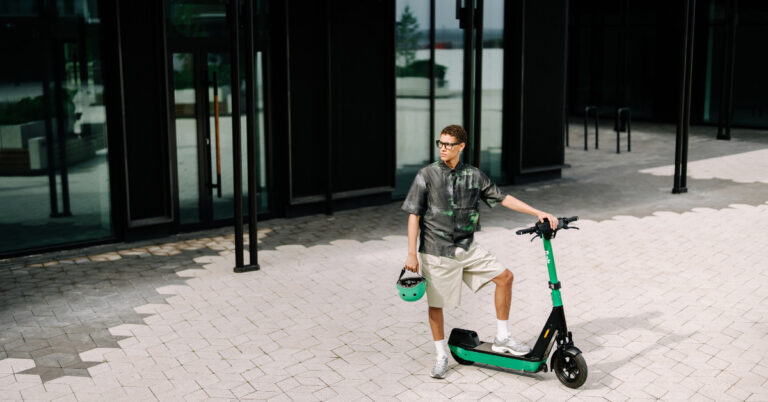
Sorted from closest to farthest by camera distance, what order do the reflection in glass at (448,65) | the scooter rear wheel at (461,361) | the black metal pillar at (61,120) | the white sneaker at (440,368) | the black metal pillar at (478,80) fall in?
1. the white sneaker at (440,368)
2. the scooter rear wheel at (461,361)
3. the black metal pillar at (61,120)
4. the black metal pillar at (478,80)
5. the reflection in glass at (448,65)

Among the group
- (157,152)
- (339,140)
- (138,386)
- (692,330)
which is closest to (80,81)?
(157,152)

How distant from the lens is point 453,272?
5.89 metres

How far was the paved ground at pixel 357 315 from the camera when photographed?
5.96 meters

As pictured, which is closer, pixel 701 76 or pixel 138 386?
pixel 138 386

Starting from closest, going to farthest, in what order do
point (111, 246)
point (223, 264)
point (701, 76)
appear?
point (223, 264) → point (111, 246) → point (701, 76)

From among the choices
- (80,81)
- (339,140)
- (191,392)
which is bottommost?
(191,392)

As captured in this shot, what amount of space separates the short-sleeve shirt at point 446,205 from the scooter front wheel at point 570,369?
40.8 inches

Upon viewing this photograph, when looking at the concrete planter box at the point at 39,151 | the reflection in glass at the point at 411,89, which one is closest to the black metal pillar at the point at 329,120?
the reflection in glass at the point at 411,89

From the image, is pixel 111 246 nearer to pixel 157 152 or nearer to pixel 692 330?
pixel 157 152

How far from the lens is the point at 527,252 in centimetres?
980

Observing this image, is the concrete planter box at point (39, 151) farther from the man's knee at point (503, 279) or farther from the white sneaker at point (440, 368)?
the man's knee at point (503, 279)

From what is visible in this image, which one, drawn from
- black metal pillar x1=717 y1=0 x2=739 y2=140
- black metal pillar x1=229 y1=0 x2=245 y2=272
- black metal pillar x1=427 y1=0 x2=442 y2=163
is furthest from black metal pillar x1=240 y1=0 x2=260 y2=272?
black metal pillar x1=717 y1=0 x2=739 y2=140

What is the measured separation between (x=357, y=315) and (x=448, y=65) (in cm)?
684

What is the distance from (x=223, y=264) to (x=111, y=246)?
1.69 metres
